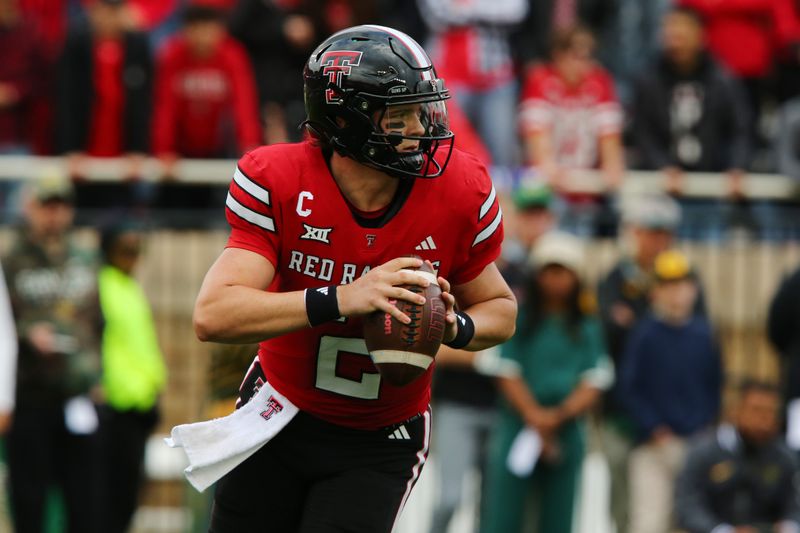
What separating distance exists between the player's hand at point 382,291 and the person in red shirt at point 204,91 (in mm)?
6301

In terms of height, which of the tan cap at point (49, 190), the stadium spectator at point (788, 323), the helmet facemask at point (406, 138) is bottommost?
the stadium spectator at point (788, 323)

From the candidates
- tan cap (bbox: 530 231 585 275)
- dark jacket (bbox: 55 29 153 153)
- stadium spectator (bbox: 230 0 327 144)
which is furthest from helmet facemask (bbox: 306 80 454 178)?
dark jacket (bbox: 55 29 153 153)

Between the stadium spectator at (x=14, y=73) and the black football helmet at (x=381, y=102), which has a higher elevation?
the black football helmet at (x=381, y=102)

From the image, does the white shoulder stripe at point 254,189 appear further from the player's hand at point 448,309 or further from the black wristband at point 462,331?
the black wristband at point 462,331

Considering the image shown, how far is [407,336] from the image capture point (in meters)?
4.51

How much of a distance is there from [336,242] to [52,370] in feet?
14.8

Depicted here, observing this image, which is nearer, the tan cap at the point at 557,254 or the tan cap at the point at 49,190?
the tan cap at the point at 557,254

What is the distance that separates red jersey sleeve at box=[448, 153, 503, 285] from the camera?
4.95 meters

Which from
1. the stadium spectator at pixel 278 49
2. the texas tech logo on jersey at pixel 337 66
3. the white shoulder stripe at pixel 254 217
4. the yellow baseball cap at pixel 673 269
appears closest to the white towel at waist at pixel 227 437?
the white shoulder stripe at pixel 254 217

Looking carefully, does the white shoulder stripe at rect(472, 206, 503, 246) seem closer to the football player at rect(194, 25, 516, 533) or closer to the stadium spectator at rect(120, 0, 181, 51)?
the football player at rect(194, 25, 516, 533)

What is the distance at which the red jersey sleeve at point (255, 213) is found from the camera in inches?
187

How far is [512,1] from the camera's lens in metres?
11.1

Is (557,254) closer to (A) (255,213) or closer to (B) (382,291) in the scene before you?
(A) (255,213)

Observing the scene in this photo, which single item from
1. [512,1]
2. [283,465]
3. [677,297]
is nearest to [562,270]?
[677,297]
